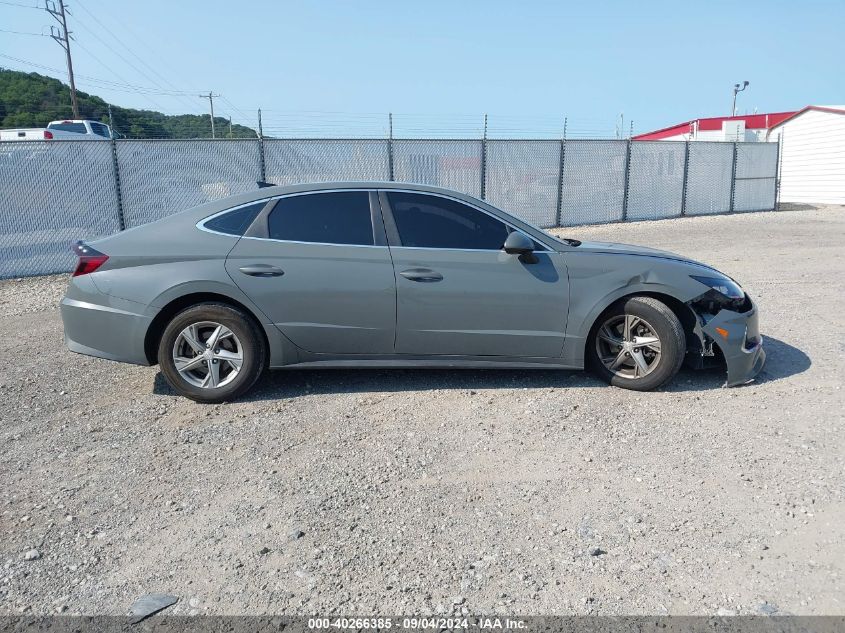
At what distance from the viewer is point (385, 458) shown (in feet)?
12.9

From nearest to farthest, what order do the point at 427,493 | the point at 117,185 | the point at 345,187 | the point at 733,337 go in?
the point at 427,493 < the point at 733,337 < the point at 345,187 < the point at 117,185

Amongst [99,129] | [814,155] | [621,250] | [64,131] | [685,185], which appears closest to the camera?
[621,250]

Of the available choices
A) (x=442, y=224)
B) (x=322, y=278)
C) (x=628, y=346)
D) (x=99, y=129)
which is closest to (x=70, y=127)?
(x=99, y=129)

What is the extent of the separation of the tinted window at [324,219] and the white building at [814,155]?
2550cm

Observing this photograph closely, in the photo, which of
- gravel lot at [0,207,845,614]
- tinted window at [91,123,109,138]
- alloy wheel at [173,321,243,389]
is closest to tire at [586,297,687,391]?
gravel lot at [0,207,845,614]

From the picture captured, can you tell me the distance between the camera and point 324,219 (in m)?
4.88

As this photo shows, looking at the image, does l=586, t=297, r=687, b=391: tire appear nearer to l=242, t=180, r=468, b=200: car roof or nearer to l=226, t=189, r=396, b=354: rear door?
l=242, t=180, r=468, b=200: car roof

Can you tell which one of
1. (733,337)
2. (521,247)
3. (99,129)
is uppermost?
(99,129)

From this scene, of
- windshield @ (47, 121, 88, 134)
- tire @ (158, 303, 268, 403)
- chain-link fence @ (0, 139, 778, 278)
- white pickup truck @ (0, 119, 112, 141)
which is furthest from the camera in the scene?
windshield @ (47, 121, 88, 134)

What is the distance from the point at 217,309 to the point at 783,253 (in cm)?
1080

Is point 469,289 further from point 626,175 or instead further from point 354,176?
point 626,175

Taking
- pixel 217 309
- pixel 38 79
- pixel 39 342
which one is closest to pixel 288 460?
pixel 217 309

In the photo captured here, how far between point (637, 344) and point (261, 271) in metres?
2.75

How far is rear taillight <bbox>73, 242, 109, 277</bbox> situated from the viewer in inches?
187
